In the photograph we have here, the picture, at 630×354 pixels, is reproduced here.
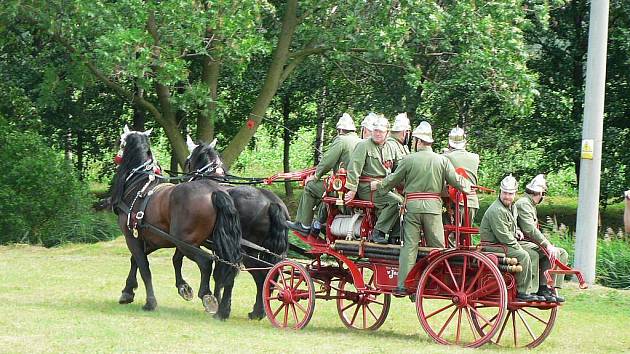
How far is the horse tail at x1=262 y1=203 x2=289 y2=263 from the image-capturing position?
14.3m

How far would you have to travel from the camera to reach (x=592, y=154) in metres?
16.9

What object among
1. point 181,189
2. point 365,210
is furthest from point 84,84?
point 365,210

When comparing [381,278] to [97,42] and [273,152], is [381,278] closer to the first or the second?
[97,42]

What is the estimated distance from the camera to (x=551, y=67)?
25297mm

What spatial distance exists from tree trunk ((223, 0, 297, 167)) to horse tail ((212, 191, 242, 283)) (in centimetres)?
987

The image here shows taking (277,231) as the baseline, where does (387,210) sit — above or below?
above

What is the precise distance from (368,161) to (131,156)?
4088 mm

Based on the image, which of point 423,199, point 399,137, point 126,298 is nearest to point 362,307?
point 399,137

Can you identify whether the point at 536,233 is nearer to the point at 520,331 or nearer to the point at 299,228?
the point at 520,331

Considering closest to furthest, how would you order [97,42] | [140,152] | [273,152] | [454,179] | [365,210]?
[454,179] < [365,210] < [140,152] < [97,42] < [273,152]

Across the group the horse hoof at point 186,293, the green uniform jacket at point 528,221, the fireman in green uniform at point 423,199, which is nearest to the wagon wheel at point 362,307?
the fireman in green uniform at point 423,199

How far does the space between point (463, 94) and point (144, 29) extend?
729cm

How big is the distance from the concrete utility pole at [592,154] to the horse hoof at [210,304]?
592cm

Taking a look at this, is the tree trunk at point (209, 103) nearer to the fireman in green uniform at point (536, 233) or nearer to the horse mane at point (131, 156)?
the horse mane at point (131, 156)
